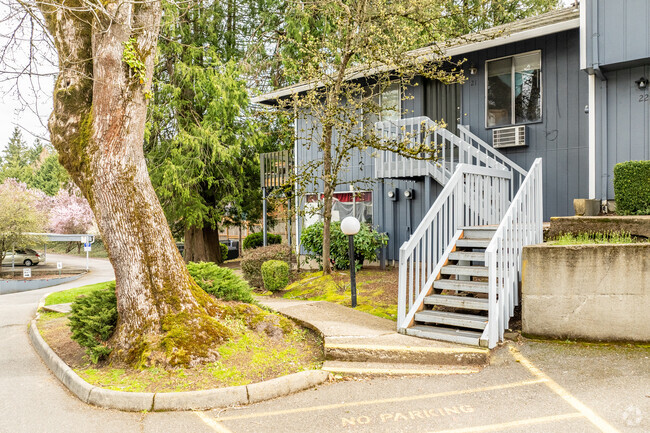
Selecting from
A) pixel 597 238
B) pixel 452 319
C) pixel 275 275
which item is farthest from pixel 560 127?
pixel 275 275

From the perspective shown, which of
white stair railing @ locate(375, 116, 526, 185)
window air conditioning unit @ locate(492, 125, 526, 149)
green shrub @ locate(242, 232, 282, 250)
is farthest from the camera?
green shrub @ locate(242, 232, 282, 250)

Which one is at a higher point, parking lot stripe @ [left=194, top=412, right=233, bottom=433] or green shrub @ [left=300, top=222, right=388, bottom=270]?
green shrub @ [left=300, top=222, right=388, bottom=270]

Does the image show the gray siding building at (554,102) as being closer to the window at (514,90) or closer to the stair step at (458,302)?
the window at (514,90)

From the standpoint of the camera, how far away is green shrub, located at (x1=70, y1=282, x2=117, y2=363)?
594 centimetres

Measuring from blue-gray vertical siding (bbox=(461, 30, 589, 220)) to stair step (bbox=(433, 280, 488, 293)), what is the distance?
537cm

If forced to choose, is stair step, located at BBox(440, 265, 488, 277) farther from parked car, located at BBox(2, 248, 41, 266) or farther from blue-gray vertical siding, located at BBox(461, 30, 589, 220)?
parked car, located at BBox(2, 248, 41, 266)

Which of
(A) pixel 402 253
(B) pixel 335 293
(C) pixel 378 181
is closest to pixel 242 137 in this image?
(C) pixel 378 181

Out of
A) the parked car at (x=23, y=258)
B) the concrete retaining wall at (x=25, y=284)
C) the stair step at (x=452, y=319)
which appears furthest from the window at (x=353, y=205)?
the parked car at (x=23, y=258)

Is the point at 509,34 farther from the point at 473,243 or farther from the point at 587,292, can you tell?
the point at 587,292

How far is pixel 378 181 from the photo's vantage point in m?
13.8

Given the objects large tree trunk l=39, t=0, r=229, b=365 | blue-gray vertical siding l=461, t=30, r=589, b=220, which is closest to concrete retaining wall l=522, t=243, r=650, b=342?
large tree trunk l=39, t=0, r=229, b=365

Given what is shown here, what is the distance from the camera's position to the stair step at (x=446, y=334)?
5.80 m

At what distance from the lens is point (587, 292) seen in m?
5.88

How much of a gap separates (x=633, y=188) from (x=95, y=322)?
816 cm
